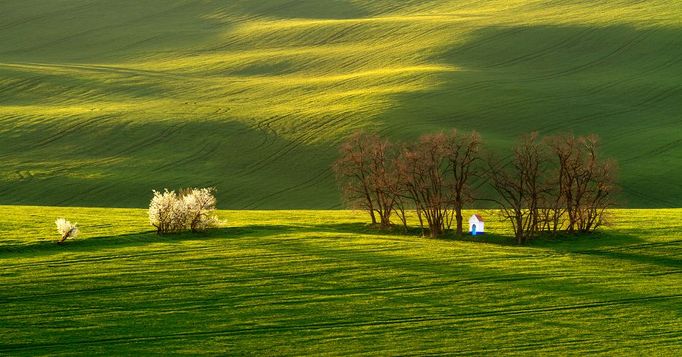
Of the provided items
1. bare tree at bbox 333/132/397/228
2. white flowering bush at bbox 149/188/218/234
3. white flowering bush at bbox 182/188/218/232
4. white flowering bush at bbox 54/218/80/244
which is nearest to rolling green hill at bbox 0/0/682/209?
bare tree at bbox 333/132/397/228

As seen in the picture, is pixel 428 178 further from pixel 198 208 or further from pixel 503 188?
pixel 198 208

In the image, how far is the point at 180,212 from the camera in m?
28.8

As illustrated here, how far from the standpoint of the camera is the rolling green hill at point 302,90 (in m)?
47.6

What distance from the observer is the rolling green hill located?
156ft

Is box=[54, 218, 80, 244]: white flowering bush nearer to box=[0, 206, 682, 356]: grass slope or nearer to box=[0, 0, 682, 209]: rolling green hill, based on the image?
box=[0, 206, 682, 356]: grass slope

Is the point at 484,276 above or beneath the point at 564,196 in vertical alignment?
beneath

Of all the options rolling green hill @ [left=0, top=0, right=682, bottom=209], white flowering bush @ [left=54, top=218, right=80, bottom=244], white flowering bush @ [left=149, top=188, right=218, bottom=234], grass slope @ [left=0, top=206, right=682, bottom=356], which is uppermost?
rolling green hill @ [left=0, top=0, right=682, bottom=209]

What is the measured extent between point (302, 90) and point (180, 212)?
35614 mm

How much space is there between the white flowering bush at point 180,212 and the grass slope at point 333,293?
52cm

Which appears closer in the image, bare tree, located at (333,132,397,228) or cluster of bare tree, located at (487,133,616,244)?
cluster of bare tree, located at (487,133,616,244)

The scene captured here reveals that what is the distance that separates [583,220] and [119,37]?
6494 cm

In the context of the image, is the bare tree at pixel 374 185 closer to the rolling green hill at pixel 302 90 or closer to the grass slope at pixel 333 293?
the grass slope at pixel 333 293

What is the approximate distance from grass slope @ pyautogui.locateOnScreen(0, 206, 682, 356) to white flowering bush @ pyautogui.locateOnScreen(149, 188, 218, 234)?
0.52 m

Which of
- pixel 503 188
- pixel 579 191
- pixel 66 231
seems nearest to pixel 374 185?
pixel 503 188
